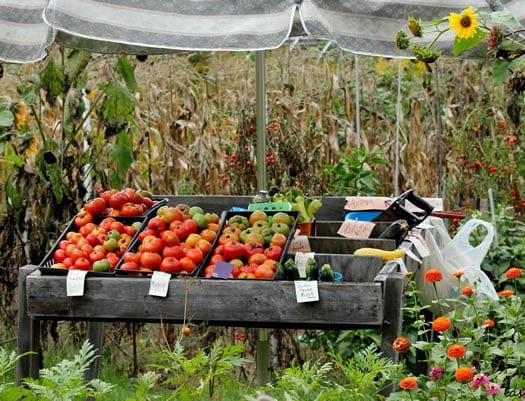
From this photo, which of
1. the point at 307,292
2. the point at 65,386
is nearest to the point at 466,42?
the point at 65,386

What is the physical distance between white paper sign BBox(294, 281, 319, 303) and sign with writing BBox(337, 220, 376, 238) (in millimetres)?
933

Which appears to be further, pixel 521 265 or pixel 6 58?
pixel 521 265

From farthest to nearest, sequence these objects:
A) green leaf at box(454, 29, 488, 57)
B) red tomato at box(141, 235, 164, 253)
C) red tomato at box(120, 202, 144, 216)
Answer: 1. red tomato at box(120, 202, 144, 216)
2. red tomato at box(141, 235, 164, 253)
3. green leaf at box(454, 29, 488, 57)

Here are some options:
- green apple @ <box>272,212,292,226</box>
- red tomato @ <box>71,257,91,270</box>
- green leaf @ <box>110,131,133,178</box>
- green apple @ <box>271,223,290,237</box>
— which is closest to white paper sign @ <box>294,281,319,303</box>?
green apple @ <box>271,223,290,237</box>

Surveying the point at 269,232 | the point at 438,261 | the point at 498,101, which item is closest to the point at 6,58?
the point at 269,232

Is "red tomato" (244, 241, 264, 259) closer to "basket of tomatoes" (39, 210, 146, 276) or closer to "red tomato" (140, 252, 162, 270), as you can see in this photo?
"red tomato" (140, 252, 162, 270)

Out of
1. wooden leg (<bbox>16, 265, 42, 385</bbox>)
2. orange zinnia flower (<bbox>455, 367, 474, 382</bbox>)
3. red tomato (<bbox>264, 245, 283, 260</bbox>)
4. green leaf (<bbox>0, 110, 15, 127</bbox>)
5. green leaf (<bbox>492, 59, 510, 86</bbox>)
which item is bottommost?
wooden leg (<bbox>16, 265, 42, 385</bbox>)

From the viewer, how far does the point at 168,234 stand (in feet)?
11.8

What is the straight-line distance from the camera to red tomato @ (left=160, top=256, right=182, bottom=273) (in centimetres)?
339

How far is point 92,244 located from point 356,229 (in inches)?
47.6

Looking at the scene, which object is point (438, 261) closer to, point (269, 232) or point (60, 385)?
point (269, 232)

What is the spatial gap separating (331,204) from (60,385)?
114 inches

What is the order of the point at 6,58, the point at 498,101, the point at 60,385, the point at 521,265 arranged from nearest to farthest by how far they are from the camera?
the point at 60,385, the point at 6,58, the point at 521,265, the point at 498,101

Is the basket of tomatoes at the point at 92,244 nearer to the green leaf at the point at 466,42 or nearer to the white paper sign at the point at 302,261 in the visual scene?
the white paper sign at the point at 302,261
